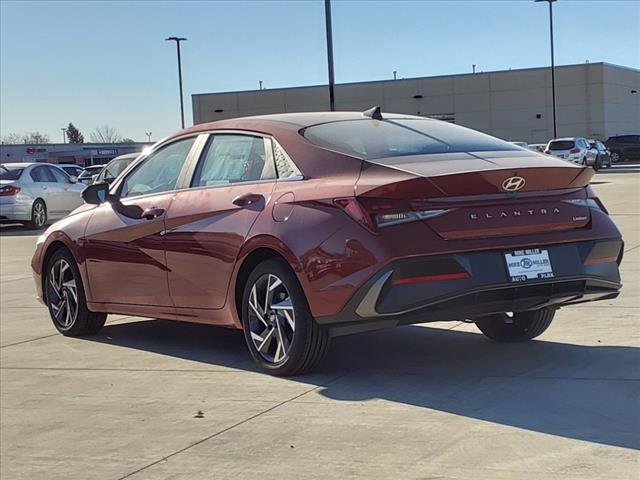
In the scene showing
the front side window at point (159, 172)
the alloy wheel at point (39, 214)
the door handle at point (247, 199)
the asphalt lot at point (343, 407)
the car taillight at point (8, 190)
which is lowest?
the asphalt lot at point (343, 407)

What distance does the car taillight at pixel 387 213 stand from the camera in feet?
16.0

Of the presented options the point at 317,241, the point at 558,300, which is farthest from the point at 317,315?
the point at 558,300

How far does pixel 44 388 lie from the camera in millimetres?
5805

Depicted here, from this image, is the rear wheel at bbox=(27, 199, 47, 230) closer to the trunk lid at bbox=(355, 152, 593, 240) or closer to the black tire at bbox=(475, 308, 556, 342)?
the black tire at bbox=(475, 308, 556, 342)

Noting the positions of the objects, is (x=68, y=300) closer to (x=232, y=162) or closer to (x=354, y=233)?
(x=232, y=162)

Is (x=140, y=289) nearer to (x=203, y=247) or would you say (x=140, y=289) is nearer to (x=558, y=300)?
(x=203, y=247)

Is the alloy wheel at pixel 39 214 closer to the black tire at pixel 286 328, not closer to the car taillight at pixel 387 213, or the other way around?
the black tire at pixel 286 328

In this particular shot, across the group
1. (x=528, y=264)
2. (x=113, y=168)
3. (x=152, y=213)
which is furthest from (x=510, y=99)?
(x=528, y=264)

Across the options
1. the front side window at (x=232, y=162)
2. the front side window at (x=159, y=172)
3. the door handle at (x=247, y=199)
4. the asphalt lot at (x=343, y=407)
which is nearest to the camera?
the asphalt lot at (x=343, y=407)

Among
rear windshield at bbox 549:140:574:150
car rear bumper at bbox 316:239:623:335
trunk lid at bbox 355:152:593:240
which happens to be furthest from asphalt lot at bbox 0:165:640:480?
rear windshield at bbox 549:140:574:150

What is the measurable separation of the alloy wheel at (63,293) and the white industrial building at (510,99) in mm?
57166

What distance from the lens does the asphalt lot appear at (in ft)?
13.1

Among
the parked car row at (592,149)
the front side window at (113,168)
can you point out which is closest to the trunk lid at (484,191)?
the front side window at (113,168)

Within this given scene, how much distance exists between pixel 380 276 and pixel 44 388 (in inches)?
97.3
